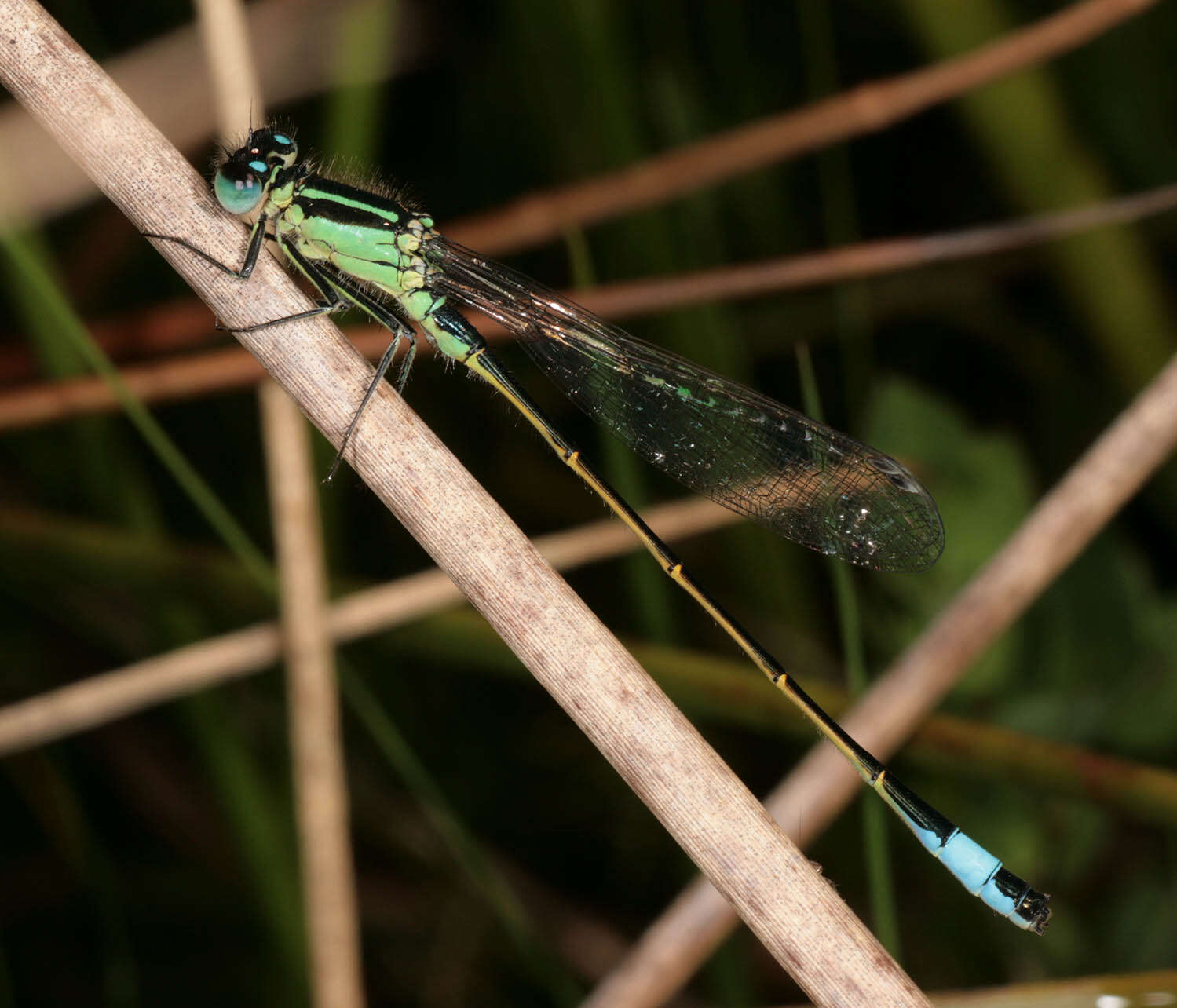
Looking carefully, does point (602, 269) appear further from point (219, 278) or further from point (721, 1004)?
point (721, 1004)

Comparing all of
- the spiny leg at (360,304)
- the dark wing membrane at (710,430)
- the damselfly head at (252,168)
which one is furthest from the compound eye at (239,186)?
the dark wing membrane at (710,430)

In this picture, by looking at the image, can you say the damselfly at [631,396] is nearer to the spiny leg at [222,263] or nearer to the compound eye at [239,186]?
the compound eye at [239,186]

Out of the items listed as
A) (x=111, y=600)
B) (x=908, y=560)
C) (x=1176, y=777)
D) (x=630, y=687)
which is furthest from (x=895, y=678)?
(x=111, y=600)

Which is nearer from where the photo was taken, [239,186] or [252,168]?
[239,186]

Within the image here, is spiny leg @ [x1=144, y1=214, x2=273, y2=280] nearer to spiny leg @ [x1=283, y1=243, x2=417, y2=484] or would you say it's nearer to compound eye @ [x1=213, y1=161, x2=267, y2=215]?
compound eye @ [x1=213, y1=161, x2=267, y2=215]

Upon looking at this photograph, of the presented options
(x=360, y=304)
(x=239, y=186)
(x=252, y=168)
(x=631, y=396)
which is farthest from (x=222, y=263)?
(x=631, y=396)

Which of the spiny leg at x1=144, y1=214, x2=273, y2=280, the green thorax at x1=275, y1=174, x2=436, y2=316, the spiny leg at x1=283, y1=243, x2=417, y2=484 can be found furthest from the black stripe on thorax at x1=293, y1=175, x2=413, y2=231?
the spiny leg at x1=144, y1=214, x2=273, y2=280

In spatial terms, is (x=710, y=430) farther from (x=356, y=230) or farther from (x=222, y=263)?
A: (x=222, y=263)
